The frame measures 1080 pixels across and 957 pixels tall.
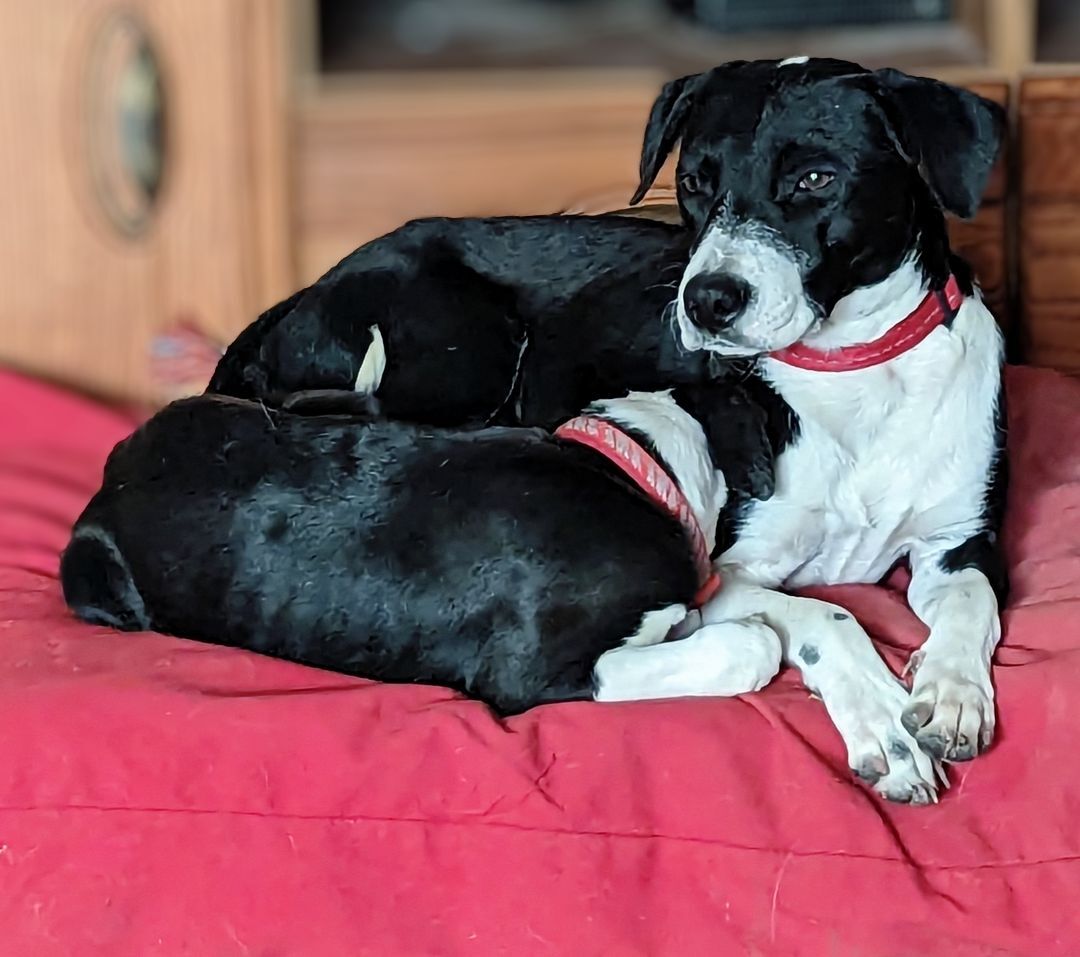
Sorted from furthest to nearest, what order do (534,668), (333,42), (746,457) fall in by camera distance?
1. (333,42)
2. (746,457)
3. (534,668)

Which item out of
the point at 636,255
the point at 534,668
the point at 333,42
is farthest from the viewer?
the point at 333,42

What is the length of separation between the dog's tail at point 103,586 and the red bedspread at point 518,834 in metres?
0.27

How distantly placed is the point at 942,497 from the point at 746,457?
0.28 m

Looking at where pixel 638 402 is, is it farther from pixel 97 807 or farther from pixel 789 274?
pixel 97 807

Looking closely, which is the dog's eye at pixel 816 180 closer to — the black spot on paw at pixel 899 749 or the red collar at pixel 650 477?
the red collar at pixel 650 477

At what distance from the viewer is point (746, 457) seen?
176cm

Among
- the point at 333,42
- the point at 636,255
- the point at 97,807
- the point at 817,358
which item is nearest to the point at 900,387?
the point at 817,358

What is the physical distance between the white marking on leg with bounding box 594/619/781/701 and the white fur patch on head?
34 centimetres

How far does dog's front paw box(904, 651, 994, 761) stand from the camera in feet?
4.83

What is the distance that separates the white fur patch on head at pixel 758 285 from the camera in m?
1.61

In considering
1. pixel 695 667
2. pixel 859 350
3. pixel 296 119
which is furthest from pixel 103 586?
pixel 296 119

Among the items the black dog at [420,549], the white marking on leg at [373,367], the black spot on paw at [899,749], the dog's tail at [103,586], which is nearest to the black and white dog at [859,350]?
the black spot on paw at [899,749]

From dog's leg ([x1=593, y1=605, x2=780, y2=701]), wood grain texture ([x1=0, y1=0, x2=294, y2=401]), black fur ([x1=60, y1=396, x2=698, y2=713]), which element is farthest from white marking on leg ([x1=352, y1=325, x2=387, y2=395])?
wood grain texture ([x1=0, y1=0, x2=294, y2=401])

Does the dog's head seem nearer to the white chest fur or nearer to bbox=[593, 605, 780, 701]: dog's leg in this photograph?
the white chest fur
